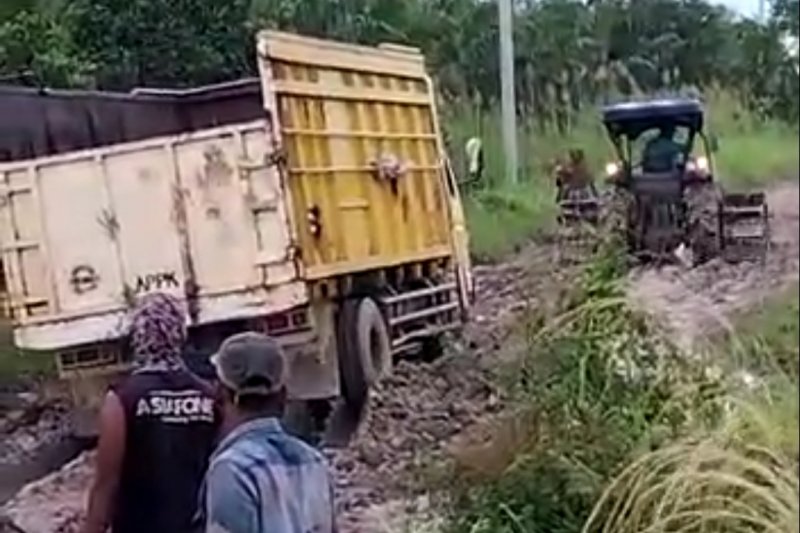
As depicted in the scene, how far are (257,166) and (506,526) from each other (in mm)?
2141

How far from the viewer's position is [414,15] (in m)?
7.21

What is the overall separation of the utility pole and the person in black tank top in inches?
112

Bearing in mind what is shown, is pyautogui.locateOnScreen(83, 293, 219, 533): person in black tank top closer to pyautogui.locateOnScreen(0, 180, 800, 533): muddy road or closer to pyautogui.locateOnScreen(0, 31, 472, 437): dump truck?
pyautogui.locateOnScreen(0, 180, 800, 533): muddy road

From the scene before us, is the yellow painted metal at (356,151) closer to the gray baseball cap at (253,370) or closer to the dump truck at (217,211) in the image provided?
Result: the dump truck at (217,211)

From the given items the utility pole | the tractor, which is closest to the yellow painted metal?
the utility pole

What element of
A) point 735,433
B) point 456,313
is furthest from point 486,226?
point 735,433

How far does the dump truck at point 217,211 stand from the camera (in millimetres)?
6566

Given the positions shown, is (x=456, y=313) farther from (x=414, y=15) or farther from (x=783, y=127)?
(x=783, y=127)

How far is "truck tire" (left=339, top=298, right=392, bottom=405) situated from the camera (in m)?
7.35

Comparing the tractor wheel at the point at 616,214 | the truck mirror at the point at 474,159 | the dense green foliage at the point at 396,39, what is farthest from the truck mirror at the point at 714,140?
the truck mirror at the point at 474,159

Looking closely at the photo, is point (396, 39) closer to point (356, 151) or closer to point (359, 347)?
point (356, 151)

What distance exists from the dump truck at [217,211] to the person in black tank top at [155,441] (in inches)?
84.4

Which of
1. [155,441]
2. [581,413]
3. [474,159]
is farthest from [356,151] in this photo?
[155,441]

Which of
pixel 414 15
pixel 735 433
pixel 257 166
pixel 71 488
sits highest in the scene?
pixel 414 15
